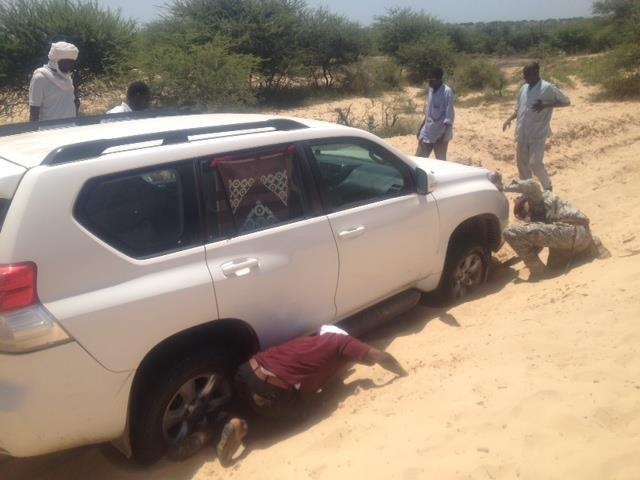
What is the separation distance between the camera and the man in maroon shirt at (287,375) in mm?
3260

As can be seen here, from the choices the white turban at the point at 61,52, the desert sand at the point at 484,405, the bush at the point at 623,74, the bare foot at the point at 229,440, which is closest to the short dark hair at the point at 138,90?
the white turban at the point at 61,52

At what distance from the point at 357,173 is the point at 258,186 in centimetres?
105

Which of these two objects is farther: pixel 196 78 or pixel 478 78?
pixel 478 78

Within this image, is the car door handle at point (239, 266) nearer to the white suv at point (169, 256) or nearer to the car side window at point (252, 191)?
the white suv at point (169, 256)

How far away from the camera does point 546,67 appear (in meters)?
30.2

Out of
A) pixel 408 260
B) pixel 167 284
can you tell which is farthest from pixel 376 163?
pixel 167 284

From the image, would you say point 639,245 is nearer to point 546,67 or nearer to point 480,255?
point 480,255

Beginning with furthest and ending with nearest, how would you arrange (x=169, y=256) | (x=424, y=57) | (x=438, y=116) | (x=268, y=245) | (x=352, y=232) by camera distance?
1. (x=424, y=57)
2. (x=438, y=116)
3. (x=352, y=232)
4. (x=268, y=245)
5. (x=169, y=256)

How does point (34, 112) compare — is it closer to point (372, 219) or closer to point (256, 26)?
point (372, 219)

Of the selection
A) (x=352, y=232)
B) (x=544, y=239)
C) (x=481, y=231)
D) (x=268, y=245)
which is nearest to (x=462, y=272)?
(x=481, y=231)

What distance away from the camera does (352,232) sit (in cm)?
390

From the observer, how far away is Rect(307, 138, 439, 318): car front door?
3914 millimetres

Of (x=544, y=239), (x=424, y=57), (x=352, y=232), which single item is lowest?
(x=544, y=239)

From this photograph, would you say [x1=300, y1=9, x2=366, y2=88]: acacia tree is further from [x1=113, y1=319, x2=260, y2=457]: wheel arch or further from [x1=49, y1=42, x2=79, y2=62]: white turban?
[x1=113, y1=319, x2=260, y2=457]: wheel arch
